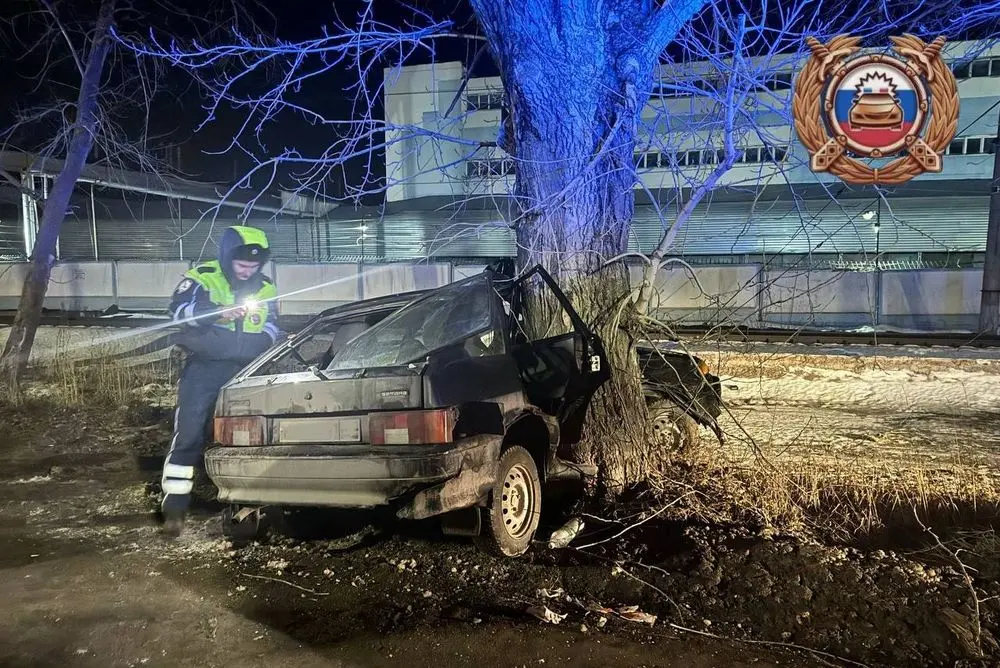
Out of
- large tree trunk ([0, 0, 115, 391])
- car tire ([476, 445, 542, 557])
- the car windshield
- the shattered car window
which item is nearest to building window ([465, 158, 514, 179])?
the car windshield

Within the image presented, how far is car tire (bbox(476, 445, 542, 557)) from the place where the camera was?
146 inches

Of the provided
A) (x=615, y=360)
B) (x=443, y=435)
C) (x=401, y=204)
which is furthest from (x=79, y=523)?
(x=401, y=204)

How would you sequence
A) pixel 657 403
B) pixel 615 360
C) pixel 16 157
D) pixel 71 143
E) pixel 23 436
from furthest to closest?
1. pixel 16 157
2. pixel 71 143
3. pixel 23 436
4. pixel 657 403
5. pixel 615 360

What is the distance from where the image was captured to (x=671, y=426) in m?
5.53

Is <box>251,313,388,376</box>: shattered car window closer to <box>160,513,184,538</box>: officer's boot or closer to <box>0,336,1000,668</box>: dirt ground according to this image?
<box>0,336,1000,668</box>: dirt ground

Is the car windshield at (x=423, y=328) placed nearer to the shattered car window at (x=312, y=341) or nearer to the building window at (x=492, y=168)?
the shattered car window at (x=312, y=341)

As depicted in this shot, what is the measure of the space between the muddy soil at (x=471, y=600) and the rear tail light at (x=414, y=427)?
2.54 feet

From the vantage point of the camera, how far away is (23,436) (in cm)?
696

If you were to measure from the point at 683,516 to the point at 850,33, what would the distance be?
13.9 feet

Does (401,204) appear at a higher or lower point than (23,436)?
higher

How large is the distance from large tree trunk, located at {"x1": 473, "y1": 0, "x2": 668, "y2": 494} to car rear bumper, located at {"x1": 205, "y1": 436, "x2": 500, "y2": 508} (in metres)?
1.65

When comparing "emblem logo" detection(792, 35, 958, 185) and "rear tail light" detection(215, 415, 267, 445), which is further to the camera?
"emblem logo" detection(792, 35, 958, 185)

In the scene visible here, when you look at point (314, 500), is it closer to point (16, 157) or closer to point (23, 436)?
point (23, 436)

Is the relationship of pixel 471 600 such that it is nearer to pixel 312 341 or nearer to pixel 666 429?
pixel 312 341
